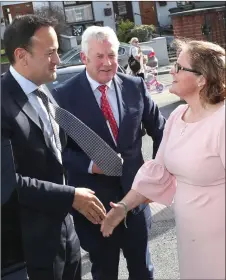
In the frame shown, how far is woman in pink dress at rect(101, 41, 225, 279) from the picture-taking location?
2162 millimetres

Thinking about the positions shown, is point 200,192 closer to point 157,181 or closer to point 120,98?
point 157,181

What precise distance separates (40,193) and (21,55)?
0.75m

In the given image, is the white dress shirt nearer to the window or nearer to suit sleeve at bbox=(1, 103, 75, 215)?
suit sleeve at bbox=(1, 103, 75, 215)

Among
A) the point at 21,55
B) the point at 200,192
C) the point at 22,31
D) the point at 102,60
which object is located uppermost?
the point at 22,31

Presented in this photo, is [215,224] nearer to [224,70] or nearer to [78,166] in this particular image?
[224,70]

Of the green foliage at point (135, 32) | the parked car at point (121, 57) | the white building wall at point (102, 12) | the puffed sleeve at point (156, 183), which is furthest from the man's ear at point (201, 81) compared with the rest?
the white building wall at point (102, 12)

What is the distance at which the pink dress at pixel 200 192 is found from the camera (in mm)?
2152

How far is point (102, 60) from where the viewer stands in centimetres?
307

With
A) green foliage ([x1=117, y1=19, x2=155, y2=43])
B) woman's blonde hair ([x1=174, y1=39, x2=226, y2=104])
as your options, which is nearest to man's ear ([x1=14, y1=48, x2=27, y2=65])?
woman's blonde hair ([x1=174, y1=39, x2=226, y2=104])

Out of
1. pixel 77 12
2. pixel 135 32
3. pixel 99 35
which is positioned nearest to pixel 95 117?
pixel 99 35

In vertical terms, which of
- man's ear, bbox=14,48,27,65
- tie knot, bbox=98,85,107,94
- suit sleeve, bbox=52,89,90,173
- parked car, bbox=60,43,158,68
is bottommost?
parked car, bbox=60,43,158,68

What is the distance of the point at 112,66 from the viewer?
3076 millimetres

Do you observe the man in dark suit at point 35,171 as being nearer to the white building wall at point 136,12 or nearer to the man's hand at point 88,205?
the man's hand at point 88,205

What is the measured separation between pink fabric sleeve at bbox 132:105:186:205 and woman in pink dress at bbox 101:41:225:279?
0.04 feet
